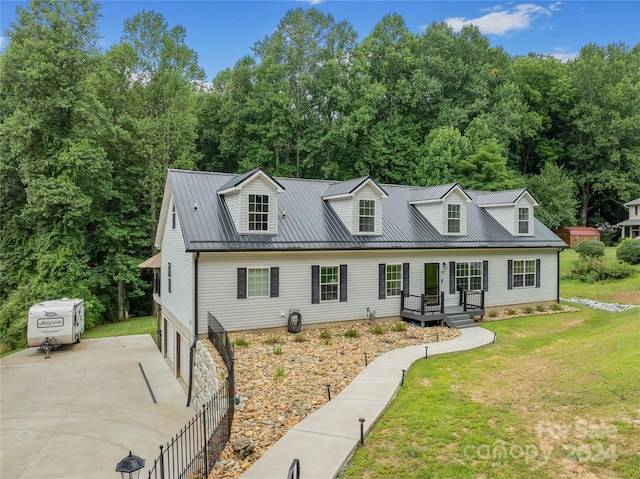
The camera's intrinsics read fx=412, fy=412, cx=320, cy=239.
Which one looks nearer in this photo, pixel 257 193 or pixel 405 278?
pixel 257 193

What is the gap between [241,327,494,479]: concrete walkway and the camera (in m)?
6.55

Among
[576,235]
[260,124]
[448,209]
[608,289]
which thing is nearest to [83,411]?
[448,209]

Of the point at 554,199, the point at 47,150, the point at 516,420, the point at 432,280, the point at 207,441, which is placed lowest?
the point at 207,441

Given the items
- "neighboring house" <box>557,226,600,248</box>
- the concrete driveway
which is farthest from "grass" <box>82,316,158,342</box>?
"neighboring house" <box>557,226,600,248</box>

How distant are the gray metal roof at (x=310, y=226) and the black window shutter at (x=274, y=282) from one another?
909 mm

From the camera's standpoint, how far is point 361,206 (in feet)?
59.4

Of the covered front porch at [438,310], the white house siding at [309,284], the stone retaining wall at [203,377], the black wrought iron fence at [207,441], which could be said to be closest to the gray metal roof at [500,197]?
the white house siding at [309,284]

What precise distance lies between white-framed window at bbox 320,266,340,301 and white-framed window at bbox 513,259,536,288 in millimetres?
10286

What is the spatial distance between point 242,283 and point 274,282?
1.24 metres

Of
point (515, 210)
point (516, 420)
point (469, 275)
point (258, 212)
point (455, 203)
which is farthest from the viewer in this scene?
point (515, 210)

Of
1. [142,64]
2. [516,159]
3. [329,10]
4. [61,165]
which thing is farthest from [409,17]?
[61,165]

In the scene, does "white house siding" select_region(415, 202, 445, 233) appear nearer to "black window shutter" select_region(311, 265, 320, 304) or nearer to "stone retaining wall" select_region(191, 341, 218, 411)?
"black window shutter" select_region(311, 265, 320, 304)

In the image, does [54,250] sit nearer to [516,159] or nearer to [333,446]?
[333,446]

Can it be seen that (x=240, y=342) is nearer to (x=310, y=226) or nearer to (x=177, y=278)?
(x=177, y=278)
